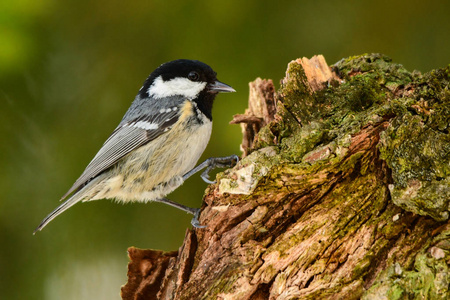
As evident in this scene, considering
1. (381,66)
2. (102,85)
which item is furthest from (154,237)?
(381,66)

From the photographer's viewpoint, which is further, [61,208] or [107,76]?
[107,76]

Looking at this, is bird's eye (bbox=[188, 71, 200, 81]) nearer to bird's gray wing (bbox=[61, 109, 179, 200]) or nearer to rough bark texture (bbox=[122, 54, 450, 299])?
bird's gray wing (bbox=[61, 109, 179, 200])

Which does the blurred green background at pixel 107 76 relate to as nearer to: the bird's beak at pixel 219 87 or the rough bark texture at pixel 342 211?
the bird's beak at pixel 219 87

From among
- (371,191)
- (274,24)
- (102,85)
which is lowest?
(371,191)

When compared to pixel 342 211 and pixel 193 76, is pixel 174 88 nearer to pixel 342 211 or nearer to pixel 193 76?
pixel 193 76

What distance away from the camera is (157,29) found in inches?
78.4

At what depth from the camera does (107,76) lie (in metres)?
2.07

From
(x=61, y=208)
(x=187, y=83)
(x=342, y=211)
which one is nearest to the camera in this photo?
(x=342, y=211)

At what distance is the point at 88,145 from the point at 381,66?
130 centimetres

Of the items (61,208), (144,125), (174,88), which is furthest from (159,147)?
(61,208)

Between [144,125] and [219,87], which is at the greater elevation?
[219,87]

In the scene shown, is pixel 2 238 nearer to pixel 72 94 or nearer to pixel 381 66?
pixel 72 94

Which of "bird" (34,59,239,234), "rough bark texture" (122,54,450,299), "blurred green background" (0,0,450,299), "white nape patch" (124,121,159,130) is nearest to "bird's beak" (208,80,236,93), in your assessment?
"bird" (34,59,239,234)

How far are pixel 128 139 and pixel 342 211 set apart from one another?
1.02m
